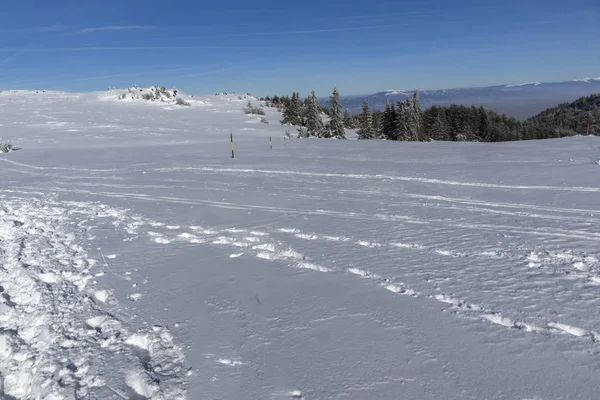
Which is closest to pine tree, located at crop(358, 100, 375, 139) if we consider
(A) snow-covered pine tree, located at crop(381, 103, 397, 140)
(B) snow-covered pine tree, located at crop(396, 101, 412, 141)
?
(B) snow-covered pine tree, located at crop(396, 101, 412, 141)

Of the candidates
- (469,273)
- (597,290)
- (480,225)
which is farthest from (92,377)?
(480,225)

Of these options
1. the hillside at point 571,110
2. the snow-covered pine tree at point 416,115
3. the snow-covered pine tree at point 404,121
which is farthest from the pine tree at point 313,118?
the hillside at point 571,110

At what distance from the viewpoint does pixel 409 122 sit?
47500mm

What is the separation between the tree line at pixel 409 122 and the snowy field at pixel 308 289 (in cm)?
2758

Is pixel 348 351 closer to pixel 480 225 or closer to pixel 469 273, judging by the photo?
pixel 469 273

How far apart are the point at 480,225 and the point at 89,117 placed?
38.5 m

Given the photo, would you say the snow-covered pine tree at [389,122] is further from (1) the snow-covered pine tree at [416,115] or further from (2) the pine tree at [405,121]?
(1) the snow-covered pine tree at [416,115]

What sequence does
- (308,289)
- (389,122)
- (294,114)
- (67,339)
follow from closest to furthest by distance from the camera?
(67,339) → (308,289) → (294,114) → (389,122)

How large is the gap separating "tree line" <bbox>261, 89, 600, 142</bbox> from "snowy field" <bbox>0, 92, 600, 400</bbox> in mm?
27580

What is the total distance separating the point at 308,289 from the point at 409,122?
4597cm

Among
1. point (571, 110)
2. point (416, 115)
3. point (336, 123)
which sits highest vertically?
point (571, 110)

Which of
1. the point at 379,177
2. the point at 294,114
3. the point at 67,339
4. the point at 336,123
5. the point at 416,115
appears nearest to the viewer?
the point at 67,339

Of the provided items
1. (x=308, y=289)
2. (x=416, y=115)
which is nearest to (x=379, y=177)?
(x=308, y=289)

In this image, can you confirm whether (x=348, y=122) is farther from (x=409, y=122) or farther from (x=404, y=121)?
(x=409, y=122)
